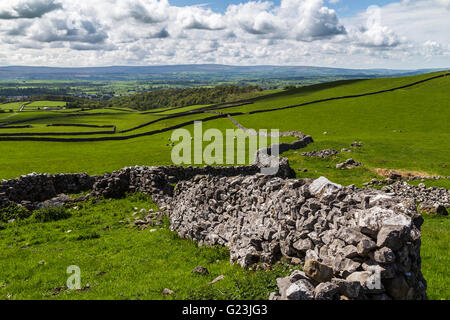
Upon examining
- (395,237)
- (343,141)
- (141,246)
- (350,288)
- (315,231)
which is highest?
(395,237)

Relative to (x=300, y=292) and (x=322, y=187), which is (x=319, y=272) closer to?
(x=300, y=292)

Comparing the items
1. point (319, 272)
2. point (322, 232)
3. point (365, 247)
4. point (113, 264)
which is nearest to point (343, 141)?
point (322, 232)

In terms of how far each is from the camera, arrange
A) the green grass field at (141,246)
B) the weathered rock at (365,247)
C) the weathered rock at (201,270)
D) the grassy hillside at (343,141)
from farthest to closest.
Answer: the grassy hillside at (343,141) < the weathered rock at (201,270) < the green grass field at (141,246) < the weathered rock at (365,247)

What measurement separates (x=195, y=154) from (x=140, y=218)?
884 inches

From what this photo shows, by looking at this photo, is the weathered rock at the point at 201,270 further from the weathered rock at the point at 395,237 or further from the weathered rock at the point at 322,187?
the weathered rock at the point at 395,237

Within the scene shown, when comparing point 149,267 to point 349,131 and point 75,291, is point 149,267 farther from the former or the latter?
point 349,131

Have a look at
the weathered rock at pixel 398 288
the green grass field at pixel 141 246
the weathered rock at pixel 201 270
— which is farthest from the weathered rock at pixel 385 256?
the weathered rock at pixel 201 270

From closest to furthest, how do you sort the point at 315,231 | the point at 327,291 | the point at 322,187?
the point at 327,291
the point at 315,231
the point at 322,187

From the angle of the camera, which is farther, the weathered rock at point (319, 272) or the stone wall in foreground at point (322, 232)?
the weathered rock at point (319, 272)

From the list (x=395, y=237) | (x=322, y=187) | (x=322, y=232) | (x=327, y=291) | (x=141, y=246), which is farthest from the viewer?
(x=141, y=246)

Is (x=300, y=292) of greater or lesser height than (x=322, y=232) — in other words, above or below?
below

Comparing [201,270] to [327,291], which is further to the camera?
[201,270]

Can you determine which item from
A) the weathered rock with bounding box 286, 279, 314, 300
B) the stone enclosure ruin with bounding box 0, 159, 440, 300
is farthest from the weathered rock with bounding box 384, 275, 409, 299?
the weathered rock with bounding box 286, 279, 314, 300

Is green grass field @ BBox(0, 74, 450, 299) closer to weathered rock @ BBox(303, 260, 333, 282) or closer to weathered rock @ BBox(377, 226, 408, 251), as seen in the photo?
weathered rock @ BBox(303, 260, 333, 282)
